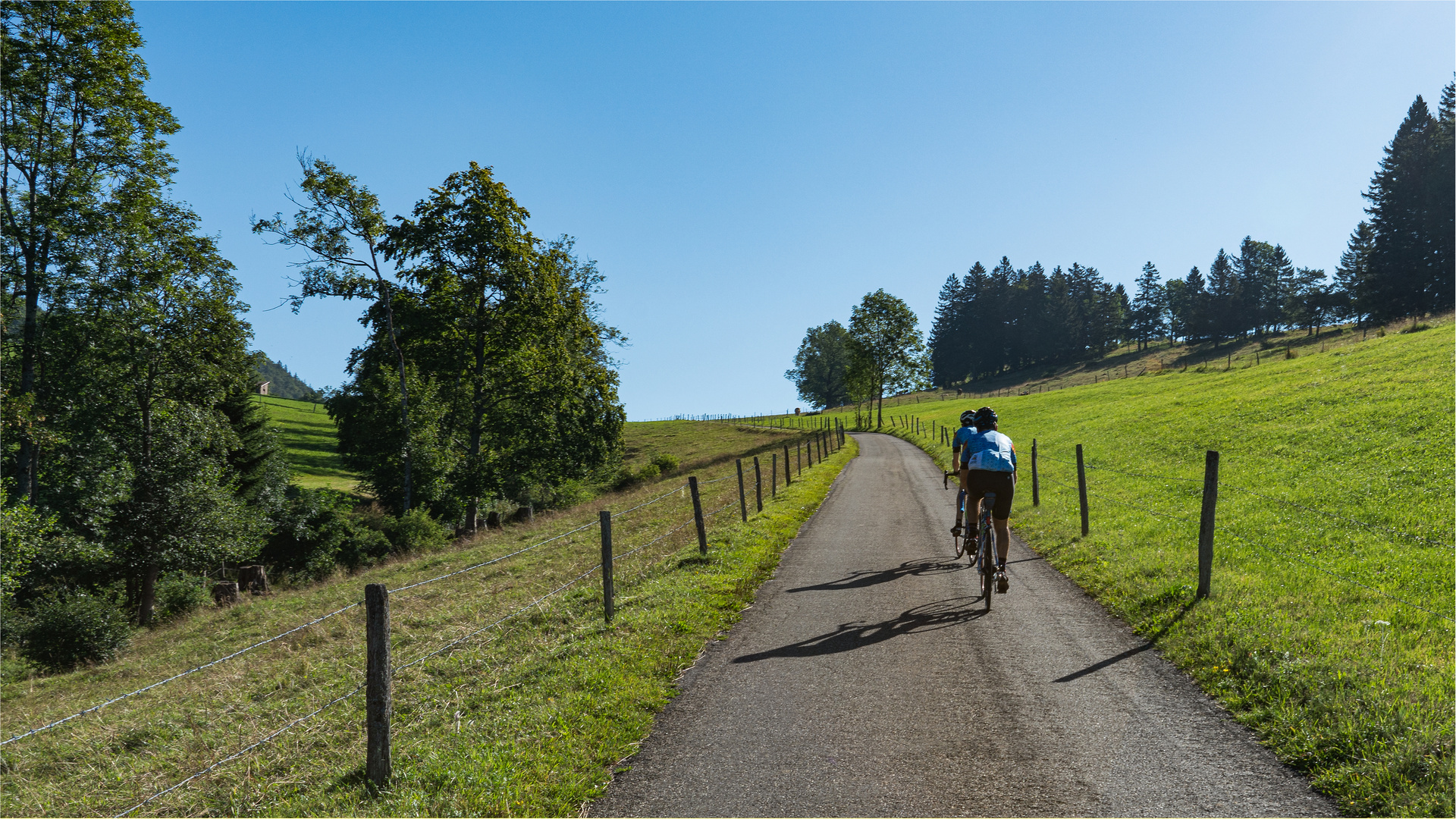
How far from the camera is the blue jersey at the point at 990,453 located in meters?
9.03

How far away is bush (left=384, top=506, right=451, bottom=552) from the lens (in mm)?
26969

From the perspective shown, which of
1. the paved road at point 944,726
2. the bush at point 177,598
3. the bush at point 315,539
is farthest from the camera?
the bush at point 315,539

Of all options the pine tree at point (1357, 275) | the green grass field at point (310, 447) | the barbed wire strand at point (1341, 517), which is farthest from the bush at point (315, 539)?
the pine tree at point (1357, 275)

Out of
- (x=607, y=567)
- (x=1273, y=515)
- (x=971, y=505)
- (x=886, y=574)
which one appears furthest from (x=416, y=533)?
(x=1273, y=515)

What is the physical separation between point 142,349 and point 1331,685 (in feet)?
90.1

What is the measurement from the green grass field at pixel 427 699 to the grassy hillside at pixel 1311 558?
5068 millimetres

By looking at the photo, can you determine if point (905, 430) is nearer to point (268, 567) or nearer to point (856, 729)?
point (268, 567)

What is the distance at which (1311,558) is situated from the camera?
9742mm

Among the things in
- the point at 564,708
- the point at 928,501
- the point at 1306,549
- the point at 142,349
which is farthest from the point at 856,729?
the point at 142,349

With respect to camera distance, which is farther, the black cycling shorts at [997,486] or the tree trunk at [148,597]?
the tree trunk at [148,597]

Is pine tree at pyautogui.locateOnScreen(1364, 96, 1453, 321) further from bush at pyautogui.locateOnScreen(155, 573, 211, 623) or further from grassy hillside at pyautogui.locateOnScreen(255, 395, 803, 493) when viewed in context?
bush at pyautogui.locateOnScreen(155, 573, 211, 623)

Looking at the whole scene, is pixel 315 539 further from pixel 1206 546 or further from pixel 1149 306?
pixel 1149 306

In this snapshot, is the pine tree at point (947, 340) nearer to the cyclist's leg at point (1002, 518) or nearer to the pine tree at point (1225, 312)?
the pine tree at point (1225, 312)

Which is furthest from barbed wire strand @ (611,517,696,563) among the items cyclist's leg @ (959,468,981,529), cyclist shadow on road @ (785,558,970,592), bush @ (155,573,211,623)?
bush @ (155,573,211,623)
